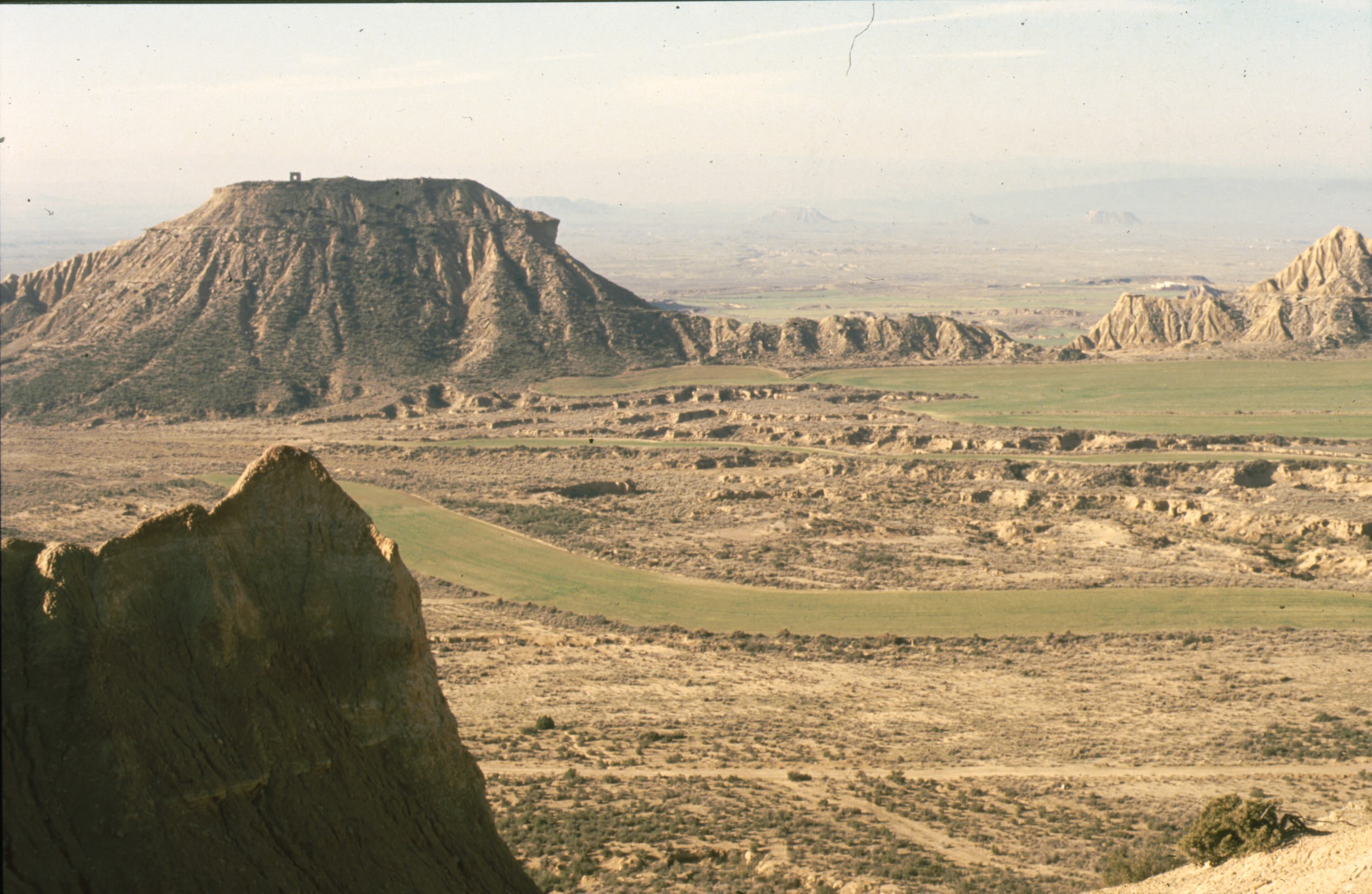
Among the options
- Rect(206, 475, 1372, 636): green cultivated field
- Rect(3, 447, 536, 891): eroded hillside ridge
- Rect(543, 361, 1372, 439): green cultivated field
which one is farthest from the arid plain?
Rect(3, 447, 536, 891): eroded hillside ridge

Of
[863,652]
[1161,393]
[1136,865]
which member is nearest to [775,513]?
[863,652]

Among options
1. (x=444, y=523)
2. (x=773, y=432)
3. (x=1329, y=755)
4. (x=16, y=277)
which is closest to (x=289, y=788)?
(x=1329, y=755)

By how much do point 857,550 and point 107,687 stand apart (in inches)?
1744

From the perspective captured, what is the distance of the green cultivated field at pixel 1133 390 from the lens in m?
82.8

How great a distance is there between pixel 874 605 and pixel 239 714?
35298 mm

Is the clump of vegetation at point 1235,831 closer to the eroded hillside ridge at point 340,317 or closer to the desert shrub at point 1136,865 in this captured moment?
the desert shrub at point 1136,865

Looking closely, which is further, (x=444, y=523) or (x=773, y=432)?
(x=773, y=432)

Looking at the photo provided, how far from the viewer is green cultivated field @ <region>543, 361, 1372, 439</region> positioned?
8275 cm

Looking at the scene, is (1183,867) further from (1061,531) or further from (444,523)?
(444,523)

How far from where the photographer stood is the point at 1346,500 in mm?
58156

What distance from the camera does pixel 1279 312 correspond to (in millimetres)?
113688

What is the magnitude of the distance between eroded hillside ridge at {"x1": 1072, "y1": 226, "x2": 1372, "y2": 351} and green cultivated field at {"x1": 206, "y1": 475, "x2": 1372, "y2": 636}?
247 feet

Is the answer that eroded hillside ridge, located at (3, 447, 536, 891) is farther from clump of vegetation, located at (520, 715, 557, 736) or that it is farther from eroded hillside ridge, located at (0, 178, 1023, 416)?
eroded hillside ridge, located at (0, 178, 1023, 416)

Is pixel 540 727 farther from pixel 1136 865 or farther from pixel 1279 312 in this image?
pixel 1279 312
